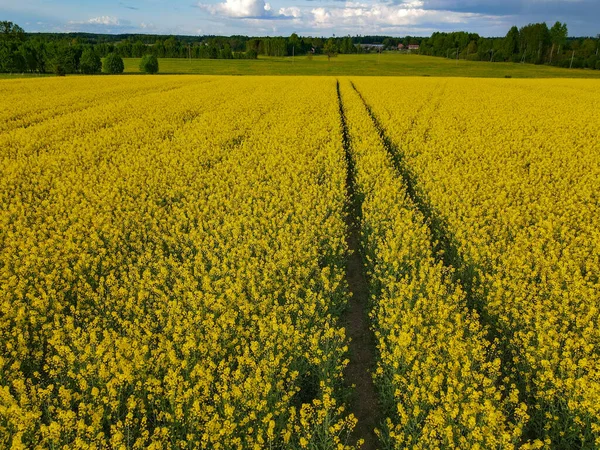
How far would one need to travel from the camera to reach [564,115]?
2403cm

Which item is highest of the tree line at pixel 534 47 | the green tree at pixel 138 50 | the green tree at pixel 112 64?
the tree line at pixel 534 47

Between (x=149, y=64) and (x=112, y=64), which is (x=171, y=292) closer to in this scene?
(x=149, y=64)

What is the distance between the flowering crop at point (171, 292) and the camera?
4.59 m

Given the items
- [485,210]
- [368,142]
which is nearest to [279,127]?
[368,142]

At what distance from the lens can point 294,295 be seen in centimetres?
652

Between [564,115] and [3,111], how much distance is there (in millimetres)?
33116

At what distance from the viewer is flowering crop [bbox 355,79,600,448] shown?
5.18 metres

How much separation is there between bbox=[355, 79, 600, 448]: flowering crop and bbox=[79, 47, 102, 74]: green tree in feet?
203

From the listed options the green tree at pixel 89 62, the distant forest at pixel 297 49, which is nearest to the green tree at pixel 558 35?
the distant forest at pixel 297 49

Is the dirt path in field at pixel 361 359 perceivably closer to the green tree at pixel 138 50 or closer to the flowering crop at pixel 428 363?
the flowering crop at pixel 428 363

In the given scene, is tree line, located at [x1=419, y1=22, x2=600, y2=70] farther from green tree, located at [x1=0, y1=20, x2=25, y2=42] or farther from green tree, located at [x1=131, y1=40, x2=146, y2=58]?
green tree, located at [x1=0, y1=20, x2=25, y2=42]

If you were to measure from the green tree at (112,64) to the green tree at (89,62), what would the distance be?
1.16 meters

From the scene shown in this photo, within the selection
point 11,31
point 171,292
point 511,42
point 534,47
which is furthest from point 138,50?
point 171,292

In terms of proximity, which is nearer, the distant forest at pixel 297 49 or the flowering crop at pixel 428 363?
the flowering crop at pixel 428 363
